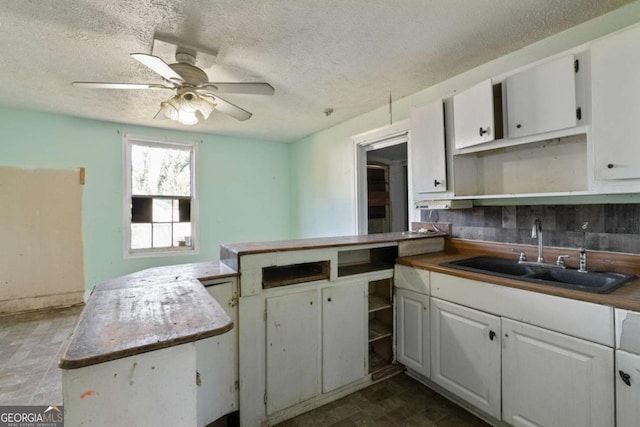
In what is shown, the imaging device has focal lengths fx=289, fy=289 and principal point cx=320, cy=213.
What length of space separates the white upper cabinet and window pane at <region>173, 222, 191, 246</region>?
3749 mm

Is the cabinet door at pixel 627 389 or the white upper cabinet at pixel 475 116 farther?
the white upper cabinet at pixel 475 116

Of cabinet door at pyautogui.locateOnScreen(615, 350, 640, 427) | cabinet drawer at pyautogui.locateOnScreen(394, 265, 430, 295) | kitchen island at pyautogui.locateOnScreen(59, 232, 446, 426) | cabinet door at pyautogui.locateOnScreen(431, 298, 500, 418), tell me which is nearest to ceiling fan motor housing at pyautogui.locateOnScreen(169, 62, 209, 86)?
kitchen island at pyautogui.locateOnScreen(59, 232, 446, 426)

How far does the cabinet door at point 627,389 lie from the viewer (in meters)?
1.18

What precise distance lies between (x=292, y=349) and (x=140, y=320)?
3.66 feet

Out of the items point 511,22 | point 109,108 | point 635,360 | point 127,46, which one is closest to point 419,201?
point 511,22

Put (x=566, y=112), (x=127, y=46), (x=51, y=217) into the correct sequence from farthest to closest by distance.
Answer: (x=51, y=217), (x=127, y=46), (x=566, y=112)

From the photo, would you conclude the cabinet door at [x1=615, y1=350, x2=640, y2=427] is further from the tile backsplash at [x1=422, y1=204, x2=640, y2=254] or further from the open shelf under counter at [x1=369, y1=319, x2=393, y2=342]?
the open shelf under counter at [x1=369, y1=319, x2=393, y2=342]

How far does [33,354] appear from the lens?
98.2 inches

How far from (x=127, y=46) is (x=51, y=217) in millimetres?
2700

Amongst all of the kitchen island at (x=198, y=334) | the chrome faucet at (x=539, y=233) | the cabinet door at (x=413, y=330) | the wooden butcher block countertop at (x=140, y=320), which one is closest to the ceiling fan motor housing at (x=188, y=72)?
the kitchen island at (x=198, y=334)

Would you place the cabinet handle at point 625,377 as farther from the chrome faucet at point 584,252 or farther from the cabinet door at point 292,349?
the cabinet door at point 292,349

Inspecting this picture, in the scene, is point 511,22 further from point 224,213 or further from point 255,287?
point 224,213

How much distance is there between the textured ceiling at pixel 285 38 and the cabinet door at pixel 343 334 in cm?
Answer: 173

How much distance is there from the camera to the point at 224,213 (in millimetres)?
4539
